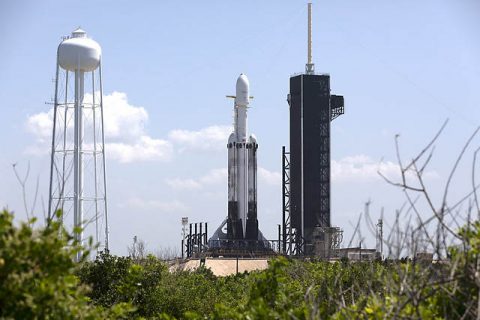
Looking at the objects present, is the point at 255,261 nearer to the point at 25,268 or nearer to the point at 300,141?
the point at 300,141

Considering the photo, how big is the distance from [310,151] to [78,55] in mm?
31242

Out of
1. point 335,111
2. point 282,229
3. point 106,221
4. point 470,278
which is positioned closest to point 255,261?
point 282,229

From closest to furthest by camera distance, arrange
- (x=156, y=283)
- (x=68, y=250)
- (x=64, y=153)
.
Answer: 1. (x=68, y=250)
2. (x=156, y=283)
3. (x=64, y=153)

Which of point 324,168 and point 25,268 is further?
point 324,168

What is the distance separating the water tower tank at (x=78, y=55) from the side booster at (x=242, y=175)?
29.0 meters

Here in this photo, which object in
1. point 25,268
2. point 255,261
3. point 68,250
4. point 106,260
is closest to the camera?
point 25,268

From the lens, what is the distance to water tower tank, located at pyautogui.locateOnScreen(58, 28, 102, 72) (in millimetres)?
61156

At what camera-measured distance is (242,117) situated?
89500 millimetres

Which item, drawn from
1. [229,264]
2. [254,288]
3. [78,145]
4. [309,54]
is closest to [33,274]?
[254,288]

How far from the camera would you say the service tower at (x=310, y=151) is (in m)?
86.1

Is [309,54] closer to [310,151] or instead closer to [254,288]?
[310,151]

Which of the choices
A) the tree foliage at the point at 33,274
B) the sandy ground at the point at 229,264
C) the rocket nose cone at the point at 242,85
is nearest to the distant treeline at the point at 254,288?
the tree foliage at the point at 33,274

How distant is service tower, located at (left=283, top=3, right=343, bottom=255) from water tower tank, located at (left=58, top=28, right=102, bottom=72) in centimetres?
2897

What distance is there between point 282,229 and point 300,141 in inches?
424
